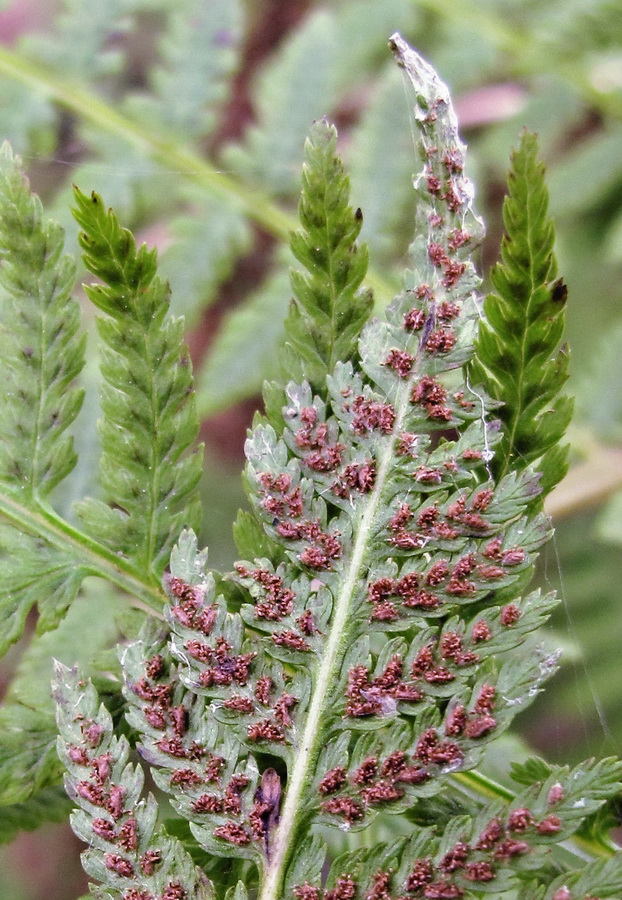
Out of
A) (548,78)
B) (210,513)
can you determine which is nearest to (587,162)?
(548,78)

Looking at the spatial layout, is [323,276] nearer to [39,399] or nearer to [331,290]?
[331,290]

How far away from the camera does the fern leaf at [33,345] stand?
1365mm

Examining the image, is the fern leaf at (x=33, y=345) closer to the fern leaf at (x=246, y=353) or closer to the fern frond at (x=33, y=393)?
the fern frond at (x=33, y=393)

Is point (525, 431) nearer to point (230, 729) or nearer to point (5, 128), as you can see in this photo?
point (230, 729)

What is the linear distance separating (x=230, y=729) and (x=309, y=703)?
0.13 m

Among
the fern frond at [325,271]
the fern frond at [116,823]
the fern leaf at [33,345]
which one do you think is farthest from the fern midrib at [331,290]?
the fern frond at [116,823]

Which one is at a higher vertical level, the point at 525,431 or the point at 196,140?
the point at 196,140

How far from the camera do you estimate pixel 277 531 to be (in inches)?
51.0

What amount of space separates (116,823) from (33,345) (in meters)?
0.82

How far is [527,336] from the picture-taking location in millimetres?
1286

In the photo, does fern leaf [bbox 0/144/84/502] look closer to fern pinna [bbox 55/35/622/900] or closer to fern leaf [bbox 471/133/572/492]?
fern pinna [bbox 55/35/622/900]

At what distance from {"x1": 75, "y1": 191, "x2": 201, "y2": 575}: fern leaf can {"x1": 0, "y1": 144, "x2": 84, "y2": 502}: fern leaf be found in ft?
0.33

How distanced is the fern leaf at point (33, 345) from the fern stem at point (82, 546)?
0.03 meters

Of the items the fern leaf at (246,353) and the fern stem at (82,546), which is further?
the fern leaf at (246,353)
